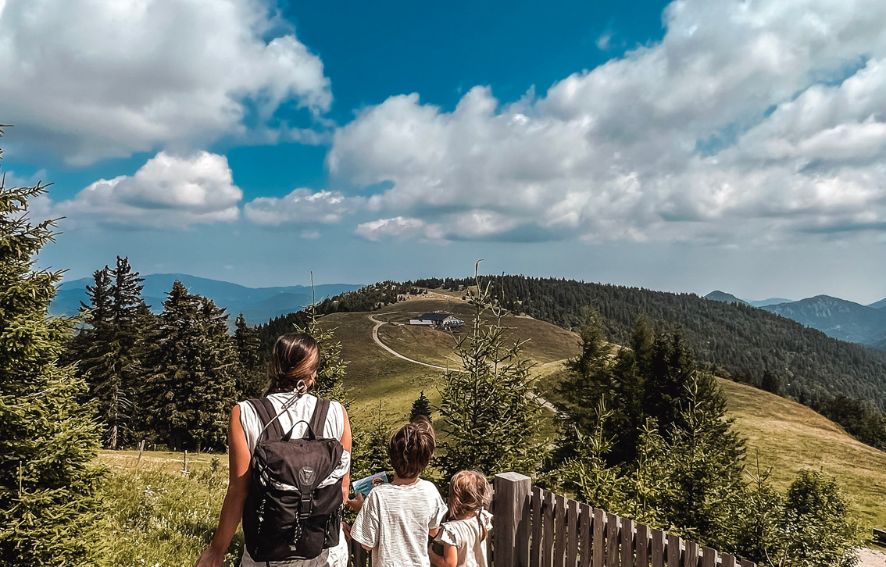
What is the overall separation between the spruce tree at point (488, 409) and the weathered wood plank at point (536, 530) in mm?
4886

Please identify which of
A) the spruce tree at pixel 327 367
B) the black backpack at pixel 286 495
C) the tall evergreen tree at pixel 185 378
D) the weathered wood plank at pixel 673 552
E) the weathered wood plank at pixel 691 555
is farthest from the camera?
the tall evergreen tree at pixel 185 378

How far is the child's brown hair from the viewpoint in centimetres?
445

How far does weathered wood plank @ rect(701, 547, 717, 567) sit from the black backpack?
10.9 feet

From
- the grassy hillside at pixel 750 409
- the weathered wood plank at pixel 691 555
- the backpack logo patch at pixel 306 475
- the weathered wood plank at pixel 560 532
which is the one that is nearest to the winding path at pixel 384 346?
the grassy hillside at pixel 750 409

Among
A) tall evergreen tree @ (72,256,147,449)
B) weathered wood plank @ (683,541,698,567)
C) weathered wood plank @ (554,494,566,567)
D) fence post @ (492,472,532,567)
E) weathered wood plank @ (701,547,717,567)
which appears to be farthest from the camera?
tall evergreen tree @ (72,256,147,449)

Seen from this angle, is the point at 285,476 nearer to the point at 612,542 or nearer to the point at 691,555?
the point at 612,542

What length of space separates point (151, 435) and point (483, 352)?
44192 millimetres

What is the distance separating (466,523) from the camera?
4.96m

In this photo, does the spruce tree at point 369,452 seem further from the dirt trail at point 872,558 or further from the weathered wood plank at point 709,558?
the dirt trail at point 872,558

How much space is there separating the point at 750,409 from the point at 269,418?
80772 millimetres

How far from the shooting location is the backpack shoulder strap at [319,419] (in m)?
3.70

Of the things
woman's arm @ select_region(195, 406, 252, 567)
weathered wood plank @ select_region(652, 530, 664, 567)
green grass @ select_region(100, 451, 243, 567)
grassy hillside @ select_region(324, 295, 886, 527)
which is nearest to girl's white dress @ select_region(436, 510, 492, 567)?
weathered wood plank @ select_region(652, 530, 664, 567)

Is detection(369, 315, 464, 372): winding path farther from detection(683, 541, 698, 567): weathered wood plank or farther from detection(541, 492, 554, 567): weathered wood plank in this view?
detection(683, 541, 698, 567): weathered wood plank

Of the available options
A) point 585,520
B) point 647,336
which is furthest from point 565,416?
point 585,520
